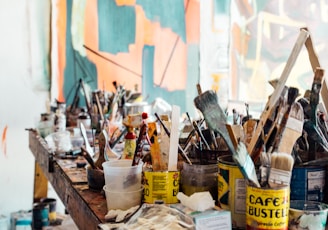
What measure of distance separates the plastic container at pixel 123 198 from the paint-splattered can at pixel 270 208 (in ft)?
1.03

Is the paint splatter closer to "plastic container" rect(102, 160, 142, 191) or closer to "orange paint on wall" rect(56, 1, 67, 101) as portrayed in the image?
"orange paint on wall" rect(56, 1, 67, 101)

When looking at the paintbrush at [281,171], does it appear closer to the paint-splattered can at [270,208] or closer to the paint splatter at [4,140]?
the paint-splattered can at [270,208]

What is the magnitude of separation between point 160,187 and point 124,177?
107 millimetres

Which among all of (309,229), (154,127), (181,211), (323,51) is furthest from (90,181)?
(323,51)

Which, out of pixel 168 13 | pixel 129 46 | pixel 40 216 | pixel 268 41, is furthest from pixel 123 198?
pixel 168 13

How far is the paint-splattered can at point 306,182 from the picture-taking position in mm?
896

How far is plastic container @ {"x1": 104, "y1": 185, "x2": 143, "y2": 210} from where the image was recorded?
3.25 ft

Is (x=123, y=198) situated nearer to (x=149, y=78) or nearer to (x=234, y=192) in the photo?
(x=234, y=192)

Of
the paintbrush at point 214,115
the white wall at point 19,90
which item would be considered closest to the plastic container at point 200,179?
the paintbrush at point 214,115

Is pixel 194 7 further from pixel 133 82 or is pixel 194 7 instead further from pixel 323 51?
pixel 323 51

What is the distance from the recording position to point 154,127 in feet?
3.94

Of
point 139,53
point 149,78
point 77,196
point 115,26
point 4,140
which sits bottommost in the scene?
point 4,140

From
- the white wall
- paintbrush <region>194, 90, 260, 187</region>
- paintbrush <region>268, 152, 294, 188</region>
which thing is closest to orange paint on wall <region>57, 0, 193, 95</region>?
the white wall

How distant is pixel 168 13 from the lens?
3.40 m
